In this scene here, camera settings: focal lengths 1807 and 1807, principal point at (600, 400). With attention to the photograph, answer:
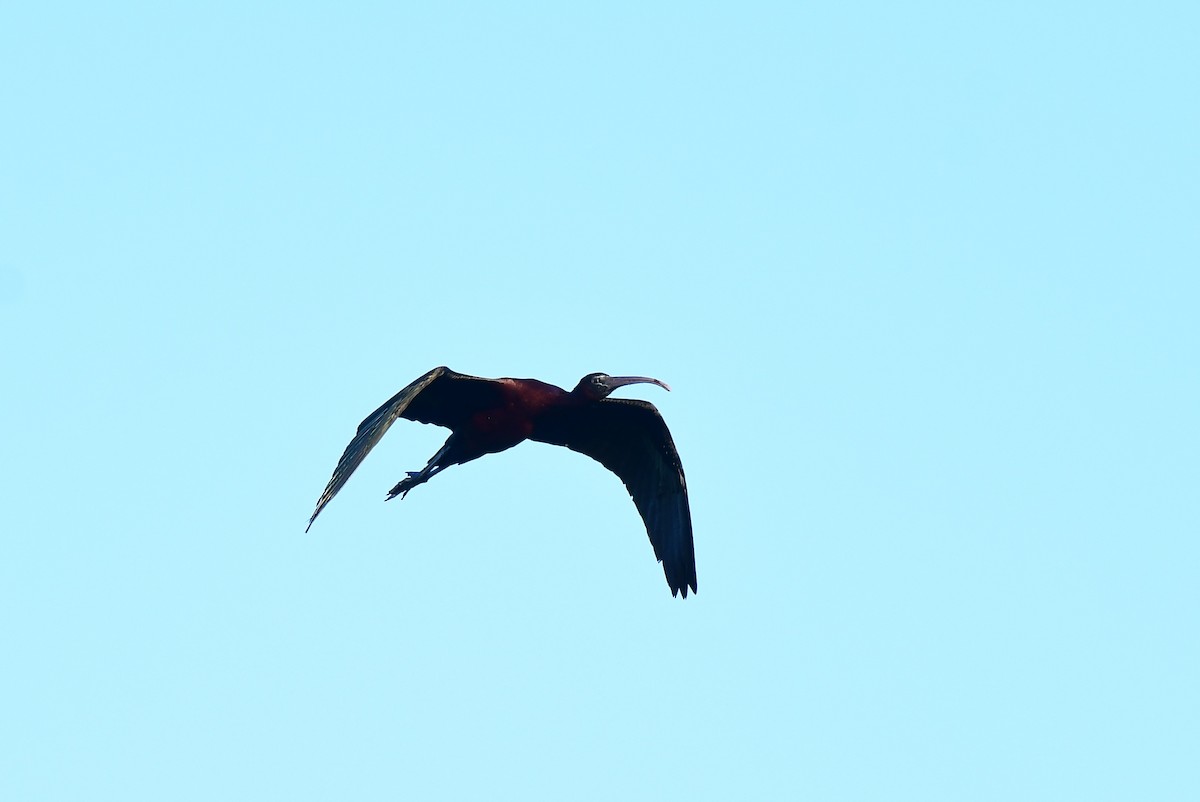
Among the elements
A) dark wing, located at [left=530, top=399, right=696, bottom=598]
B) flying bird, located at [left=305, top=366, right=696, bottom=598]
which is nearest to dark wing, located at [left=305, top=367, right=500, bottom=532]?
flying bird, located at [left=305, top=366, right=696, bottom=598]

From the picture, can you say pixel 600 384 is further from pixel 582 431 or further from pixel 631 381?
pixel 582 431

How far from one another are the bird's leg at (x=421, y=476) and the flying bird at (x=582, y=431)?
10 millimetres

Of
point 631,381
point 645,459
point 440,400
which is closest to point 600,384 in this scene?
point 631,381

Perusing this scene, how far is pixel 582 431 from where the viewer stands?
20125mm

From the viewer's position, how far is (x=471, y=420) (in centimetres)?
1892

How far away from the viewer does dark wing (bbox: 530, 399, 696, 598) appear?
19.8 metres

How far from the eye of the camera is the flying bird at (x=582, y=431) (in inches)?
741

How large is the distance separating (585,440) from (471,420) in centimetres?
177

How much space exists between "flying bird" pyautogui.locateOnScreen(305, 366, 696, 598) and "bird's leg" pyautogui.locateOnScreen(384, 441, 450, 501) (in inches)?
0.4

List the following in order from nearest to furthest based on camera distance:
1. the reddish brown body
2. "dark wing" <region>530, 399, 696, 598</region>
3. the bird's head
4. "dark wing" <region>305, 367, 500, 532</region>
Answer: "dark wing" <region>305, 367, 500, 532</region>
the reddish brown body
the bird's head
"dark wing" <region>530, 399, 696, 598</region>

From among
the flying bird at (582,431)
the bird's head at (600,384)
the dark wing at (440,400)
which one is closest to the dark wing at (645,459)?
the flying bird at (582,431)

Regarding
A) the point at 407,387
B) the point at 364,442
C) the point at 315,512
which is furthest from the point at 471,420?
the point at 315,512

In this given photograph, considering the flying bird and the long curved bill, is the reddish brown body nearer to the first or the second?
the flying bird

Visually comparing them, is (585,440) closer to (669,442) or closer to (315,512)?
(669,442)
